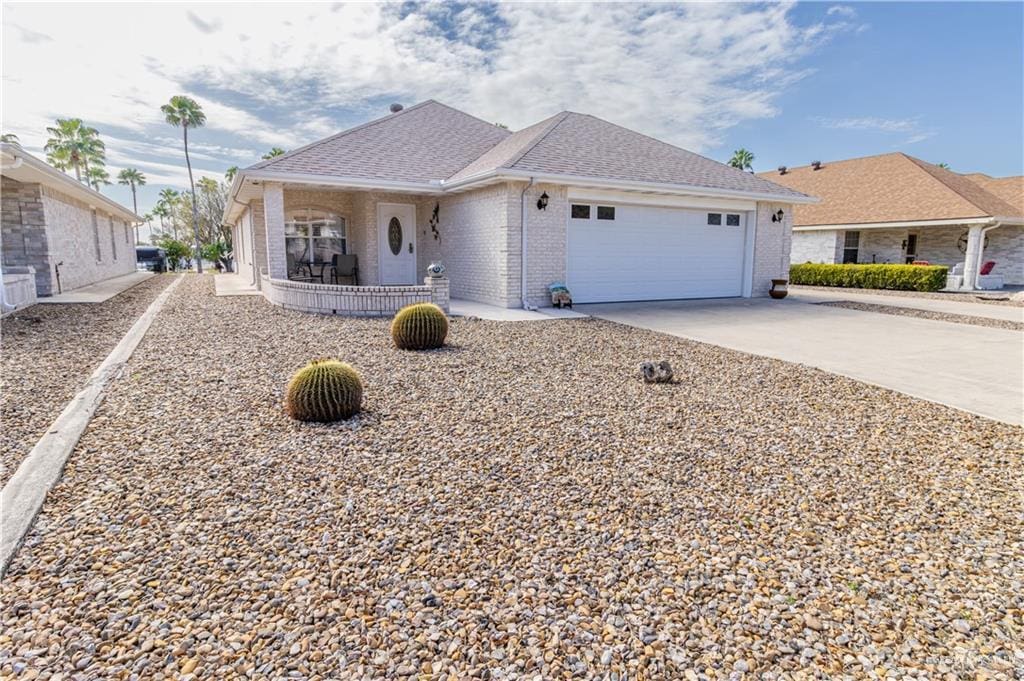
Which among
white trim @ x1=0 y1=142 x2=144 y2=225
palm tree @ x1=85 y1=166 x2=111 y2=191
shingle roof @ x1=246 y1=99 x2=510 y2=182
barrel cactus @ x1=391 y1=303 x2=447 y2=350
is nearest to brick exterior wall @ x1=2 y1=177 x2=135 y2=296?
white trim @ x1=0 y1=142 x2=144 y2=225

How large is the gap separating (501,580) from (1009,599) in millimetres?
2224

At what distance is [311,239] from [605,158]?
8.89 m

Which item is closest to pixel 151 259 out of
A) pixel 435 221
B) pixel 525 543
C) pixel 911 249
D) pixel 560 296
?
pixel 435 221

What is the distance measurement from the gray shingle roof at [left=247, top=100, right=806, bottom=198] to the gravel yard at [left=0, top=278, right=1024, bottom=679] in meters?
7.91

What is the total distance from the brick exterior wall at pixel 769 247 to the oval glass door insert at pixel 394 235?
9995mm

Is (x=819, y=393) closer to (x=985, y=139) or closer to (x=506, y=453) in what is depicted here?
(x=506, y=453)

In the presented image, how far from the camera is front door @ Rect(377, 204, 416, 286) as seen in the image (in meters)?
14.9

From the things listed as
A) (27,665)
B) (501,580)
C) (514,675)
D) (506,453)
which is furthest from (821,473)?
(27,665)

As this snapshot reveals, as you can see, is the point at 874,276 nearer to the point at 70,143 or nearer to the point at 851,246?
the point at 851,246

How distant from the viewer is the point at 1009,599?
2312mm

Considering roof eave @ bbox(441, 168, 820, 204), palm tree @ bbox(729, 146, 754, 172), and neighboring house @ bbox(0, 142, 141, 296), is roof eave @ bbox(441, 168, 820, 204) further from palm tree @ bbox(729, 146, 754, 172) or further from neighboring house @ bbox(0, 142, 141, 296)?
palm tree @ bbox(729, 146, 754, 172)

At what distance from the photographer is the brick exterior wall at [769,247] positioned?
14672 millimetres

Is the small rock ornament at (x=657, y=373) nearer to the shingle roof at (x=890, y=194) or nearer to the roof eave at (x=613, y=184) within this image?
the roof eave at (x=613, y=184)

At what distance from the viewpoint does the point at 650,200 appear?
A: 1289 cm
